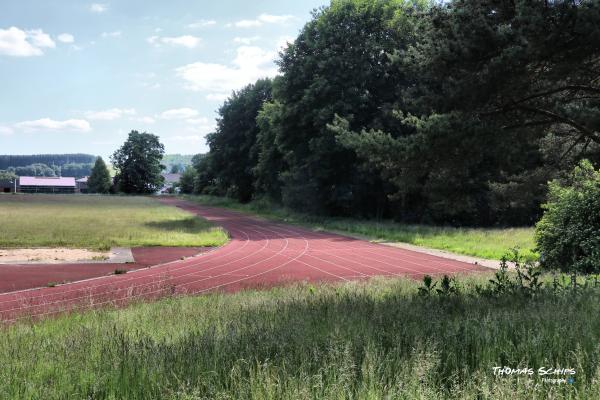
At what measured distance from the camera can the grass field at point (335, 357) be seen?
121 inches

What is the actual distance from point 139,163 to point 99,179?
23352 millimetres

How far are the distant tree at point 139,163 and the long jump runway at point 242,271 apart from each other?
108 metres

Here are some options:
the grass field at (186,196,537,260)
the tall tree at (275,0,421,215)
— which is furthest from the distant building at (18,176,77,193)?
the grass field at (186,196,537,260)

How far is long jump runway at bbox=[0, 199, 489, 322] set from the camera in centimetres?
1104

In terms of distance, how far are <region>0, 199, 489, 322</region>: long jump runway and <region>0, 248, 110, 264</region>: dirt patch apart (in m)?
3.77

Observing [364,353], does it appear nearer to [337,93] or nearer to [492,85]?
[492,85]

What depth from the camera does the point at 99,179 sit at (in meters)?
144

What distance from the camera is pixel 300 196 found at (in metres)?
41.3

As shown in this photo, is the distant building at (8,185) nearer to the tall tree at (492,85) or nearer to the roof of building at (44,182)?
the roof of building at (44,182)

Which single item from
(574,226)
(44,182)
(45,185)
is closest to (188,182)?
(45,185)

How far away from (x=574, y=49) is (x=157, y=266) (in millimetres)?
14501

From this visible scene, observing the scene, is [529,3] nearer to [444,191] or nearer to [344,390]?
[444,191]

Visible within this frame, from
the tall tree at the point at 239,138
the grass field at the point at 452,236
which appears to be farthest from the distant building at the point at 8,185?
the grass field at the point at 452,236

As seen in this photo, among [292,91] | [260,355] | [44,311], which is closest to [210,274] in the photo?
[44,311]
